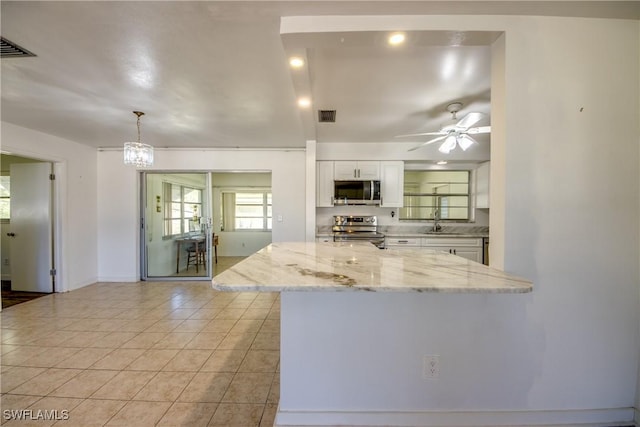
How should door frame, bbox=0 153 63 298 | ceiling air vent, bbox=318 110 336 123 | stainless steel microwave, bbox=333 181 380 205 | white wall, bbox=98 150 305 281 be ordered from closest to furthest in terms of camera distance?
ceiling air vent, bbox=318 110 336 123 → door frame, bbox=0 153 63 298 → stainless steel microwave, bbox=333 181 380 205 → white wall, bbox=98 150 305 281

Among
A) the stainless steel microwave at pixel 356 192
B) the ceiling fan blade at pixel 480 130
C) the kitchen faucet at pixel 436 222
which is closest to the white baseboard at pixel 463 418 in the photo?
the ceiling fan blade at pixel 480 130

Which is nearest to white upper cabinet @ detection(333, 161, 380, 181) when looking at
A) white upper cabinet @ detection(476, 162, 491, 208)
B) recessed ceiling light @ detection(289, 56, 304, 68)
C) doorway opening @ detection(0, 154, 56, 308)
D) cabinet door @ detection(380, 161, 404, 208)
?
cabinet door @ detection(380, 161, 404, 208)

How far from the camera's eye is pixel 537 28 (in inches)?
56.5

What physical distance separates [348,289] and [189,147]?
439 cm

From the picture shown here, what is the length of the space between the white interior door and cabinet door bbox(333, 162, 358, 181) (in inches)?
166

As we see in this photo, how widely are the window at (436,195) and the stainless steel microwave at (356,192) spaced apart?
2.84 feet

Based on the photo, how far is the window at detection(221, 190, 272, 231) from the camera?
283 inches

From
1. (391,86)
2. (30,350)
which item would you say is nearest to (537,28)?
(391,86)

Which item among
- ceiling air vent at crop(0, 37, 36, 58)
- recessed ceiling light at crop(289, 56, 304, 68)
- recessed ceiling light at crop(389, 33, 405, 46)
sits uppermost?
ceiling air vent at crop(0, 37, 36, 58)

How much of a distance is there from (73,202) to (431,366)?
5.18m

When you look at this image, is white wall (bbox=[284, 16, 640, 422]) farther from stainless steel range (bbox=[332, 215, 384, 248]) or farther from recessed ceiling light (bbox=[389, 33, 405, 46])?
stainless steel range (bbox=[332, 215, 384, 248])

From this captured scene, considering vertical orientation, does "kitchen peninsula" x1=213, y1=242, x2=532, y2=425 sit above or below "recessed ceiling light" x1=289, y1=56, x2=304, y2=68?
below

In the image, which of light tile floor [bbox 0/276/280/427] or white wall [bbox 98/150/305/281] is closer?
light tile floor [bbox 0/276/280/427]

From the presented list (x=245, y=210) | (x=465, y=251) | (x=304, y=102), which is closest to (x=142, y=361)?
(x=304, y=102)
